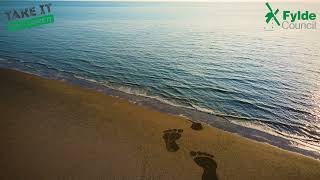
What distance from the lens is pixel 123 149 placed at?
527 inches

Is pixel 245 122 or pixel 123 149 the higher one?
pixel 123 149

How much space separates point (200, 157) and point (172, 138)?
7.30 ft

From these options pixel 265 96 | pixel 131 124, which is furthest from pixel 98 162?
pixel 265 96

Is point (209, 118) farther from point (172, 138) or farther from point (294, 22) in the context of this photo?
point (294, 22)

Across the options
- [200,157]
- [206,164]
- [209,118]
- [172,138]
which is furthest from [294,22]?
[206,164]

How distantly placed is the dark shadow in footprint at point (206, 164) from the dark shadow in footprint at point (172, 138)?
99 centimetres

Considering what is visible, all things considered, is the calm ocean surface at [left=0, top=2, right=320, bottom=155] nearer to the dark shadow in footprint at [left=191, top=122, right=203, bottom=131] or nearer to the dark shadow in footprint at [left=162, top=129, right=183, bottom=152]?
the dark shadow in footprint at [left=191, top=122, right=203, bottom=131]

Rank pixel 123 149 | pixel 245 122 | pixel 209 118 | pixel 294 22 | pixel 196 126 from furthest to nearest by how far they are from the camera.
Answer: pixel 294 22, pixel 209 118, pixel 245 122, pixel 196 126, pixel 123 149

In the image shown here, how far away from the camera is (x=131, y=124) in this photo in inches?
641

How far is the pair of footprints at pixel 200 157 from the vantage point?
465 inches

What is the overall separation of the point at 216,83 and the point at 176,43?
24.8m

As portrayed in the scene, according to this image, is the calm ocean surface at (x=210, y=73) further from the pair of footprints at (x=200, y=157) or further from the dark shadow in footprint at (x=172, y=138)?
the pair of footprints at (x=200, y=157)

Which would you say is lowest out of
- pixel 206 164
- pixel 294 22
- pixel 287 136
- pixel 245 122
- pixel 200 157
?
pixel 287 136

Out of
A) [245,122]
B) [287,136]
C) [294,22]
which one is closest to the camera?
[287,136]
